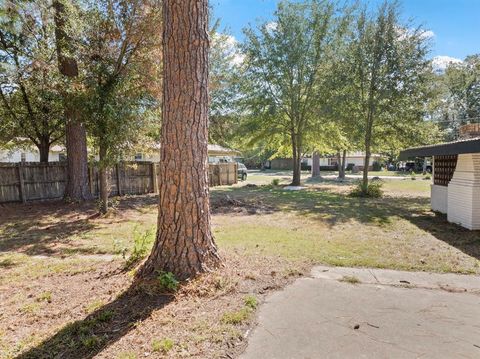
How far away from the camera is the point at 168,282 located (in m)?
3.15

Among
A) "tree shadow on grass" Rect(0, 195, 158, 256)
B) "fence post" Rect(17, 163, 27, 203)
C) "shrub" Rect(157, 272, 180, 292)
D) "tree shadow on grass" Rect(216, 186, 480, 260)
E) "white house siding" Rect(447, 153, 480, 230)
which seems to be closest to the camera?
"shrub" Rect(157, 272, 180, 292)

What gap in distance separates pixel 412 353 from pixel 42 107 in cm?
1262

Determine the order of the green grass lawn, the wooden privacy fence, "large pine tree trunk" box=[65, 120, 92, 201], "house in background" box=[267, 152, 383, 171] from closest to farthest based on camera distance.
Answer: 1. the green grass lawn
2. "large pine tree trunk" box=[65, 120, 92, 201]
3. the wooden privacy fence
4. "house in background" box=[267, 152, 383, 171]

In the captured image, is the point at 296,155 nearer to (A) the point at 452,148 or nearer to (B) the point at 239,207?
(B) the point at 239,207

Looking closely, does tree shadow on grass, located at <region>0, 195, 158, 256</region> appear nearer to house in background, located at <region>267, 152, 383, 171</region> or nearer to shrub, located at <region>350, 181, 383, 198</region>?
shrub, located at <region>350, 181, 383, 198</region>

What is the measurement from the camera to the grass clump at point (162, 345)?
2295 mm

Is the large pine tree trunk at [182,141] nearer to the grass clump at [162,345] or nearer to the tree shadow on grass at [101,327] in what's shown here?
the tree shadow on grass at [101,327]

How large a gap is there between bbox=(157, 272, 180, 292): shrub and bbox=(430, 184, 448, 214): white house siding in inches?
333

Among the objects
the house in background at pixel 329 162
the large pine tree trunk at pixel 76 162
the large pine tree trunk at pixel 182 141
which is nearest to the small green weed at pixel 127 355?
the large pine tree trunk at pixel 182 141

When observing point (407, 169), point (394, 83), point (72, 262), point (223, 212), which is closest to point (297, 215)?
point (223, 212)

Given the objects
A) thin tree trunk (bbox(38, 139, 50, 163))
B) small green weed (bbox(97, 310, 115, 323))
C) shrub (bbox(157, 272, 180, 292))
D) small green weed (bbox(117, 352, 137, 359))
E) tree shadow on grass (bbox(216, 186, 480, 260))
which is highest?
thin tree trunk (bbox(38, 139, 50, 163))

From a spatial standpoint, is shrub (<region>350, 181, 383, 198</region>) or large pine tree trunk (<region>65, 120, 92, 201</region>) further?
shrub (<region>350, 181, 383, 198</region>)

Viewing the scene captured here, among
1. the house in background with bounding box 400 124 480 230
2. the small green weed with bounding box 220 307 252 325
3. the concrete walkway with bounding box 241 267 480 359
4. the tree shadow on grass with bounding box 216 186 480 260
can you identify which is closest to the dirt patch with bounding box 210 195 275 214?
the tree shadow on grass with bounding box 216 186 480 260

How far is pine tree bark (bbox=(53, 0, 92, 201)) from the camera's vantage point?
8.58 m
